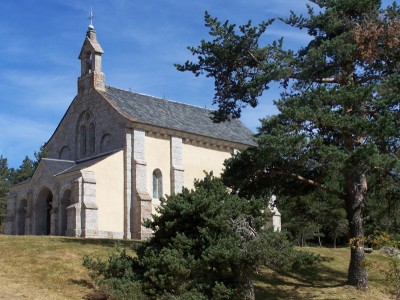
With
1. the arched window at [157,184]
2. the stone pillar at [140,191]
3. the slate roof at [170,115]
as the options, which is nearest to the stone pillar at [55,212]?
the stone pillar at [140,191]

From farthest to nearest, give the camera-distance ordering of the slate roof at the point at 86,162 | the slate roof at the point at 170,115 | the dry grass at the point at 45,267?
the slate roof at the point at 170,115 → the slate roof at the point at 86,162 → the dry grass at the point at 45,267

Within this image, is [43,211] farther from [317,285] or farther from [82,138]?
[317,285]

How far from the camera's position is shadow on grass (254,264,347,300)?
80.6 ft

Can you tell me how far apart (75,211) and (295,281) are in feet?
49.7

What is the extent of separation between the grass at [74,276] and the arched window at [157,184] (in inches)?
407

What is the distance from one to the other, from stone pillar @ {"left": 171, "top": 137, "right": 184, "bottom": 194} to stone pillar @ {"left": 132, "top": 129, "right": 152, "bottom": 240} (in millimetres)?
2674

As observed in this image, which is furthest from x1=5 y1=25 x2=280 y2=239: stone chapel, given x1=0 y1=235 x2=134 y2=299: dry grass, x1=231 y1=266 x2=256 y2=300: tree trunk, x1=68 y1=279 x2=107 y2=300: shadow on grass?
x1=231 y1=266 x2=256 y2=300: tree trunk

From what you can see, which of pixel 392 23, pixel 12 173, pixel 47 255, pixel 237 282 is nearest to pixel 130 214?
pixel 47 255

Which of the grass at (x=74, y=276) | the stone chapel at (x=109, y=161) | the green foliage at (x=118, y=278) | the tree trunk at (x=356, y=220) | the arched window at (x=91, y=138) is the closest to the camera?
the green foliage at (x=118, y=278)

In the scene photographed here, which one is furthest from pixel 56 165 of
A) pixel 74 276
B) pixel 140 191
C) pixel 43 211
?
pixel 74 276

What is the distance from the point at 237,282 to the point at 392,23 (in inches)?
459

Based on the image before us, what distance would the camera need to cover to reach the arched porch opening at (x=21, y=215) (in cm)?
4297

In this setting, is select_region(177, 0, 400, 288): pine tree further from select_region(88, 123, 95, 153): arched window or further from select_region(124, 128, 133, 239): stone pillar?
select_region(88, 123, 95, 153): arched window

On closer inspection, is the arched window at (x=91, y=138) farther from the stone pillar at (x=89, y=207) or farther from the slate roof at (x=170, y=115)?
the stone pillar at (x=89, y=207)
